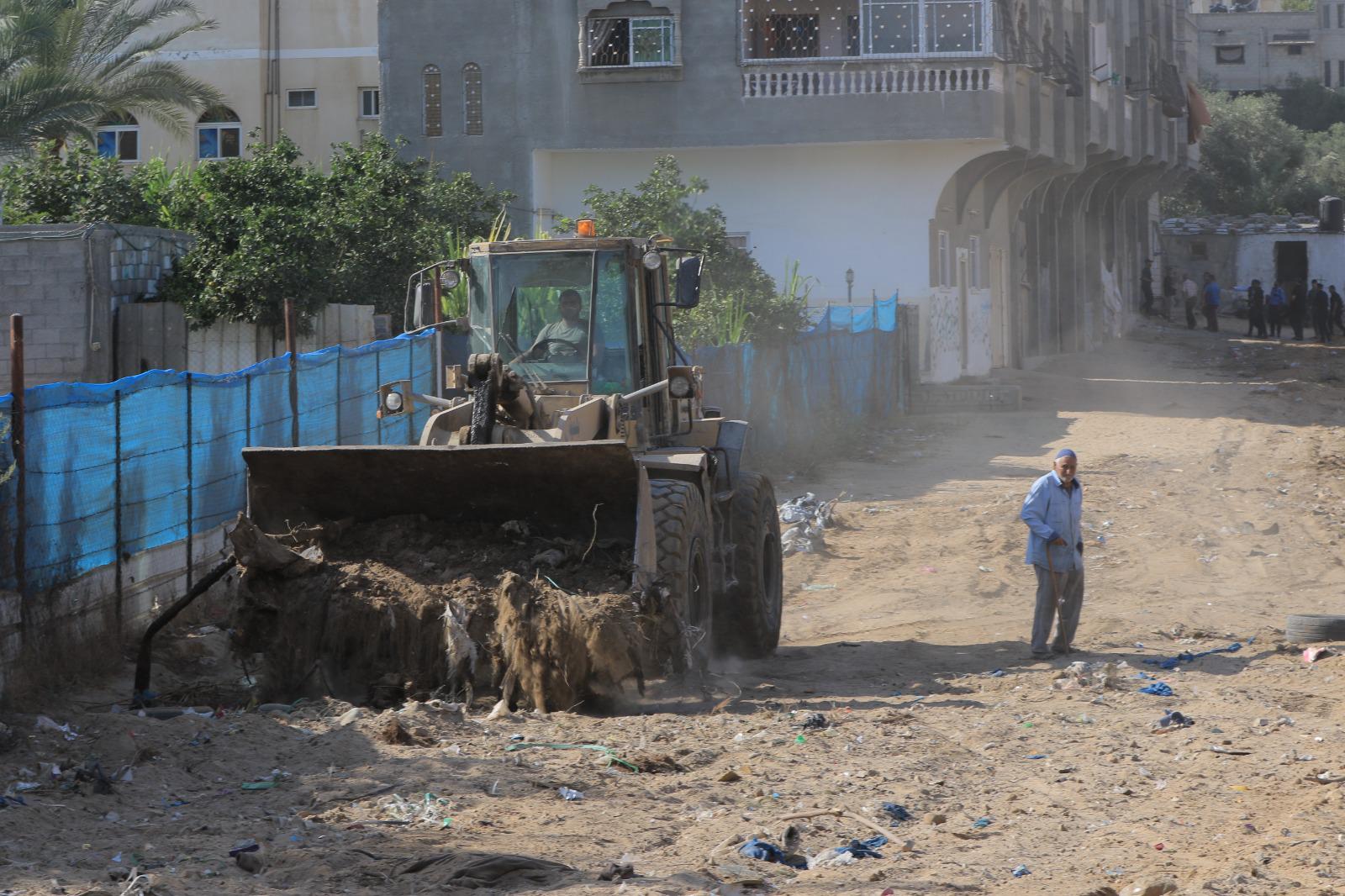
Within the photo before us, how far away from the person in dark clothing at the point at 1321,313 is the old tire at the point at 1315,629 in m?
35.2

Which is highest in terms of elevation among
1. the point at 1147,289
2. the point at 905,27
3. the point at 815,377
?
the point at 905,27

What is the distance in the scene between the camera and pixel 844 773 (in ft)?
26.1

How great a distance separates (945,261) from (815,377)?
29.7 ft

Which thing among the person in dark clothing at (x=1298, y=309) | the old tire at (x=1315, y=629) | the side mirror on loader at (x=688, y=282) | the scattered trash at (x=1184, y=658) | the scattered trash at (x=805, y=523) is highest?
the person in dark clothing at (x=1298, y=309)

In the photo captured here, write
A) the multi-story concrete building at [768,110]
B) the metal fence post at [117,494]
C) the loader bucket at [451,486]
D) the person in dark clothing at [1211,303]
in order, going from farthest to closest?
the person in dark clothing at [1211,303], the multi-story concrete building at [768,110], the metal fence post at [117,494], the loader bucket at [451,486]

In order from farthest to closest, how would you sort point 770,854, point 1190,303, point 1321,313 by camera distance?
point 1190,303 → point 1321,313 → point 770,854

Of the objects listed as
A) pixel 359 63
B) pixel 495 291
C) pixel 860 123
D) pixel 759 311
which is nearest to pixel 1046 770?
pixel 495 291

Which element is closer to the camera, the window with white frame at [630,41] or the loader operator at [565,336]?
the loader operator at [565,336]

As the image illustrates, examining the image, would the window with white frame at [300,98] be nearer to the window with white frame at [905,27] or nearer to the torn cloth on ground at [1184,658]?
the window with white frame at [905,27]

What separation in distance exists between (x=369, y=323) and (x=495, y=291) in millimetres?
9404

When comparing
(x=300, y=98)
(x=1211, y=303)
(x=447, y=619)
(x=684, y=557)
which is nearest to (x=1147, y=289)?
(x=1211, y=303)

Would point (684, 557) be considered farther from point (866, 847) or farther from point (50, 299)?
point (50, 299)

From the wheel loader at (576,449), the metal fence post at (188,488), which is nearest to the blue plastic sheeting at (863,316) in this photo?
the wheel loader at (576,449)

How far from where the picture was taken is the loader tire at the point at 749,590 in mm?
11156
